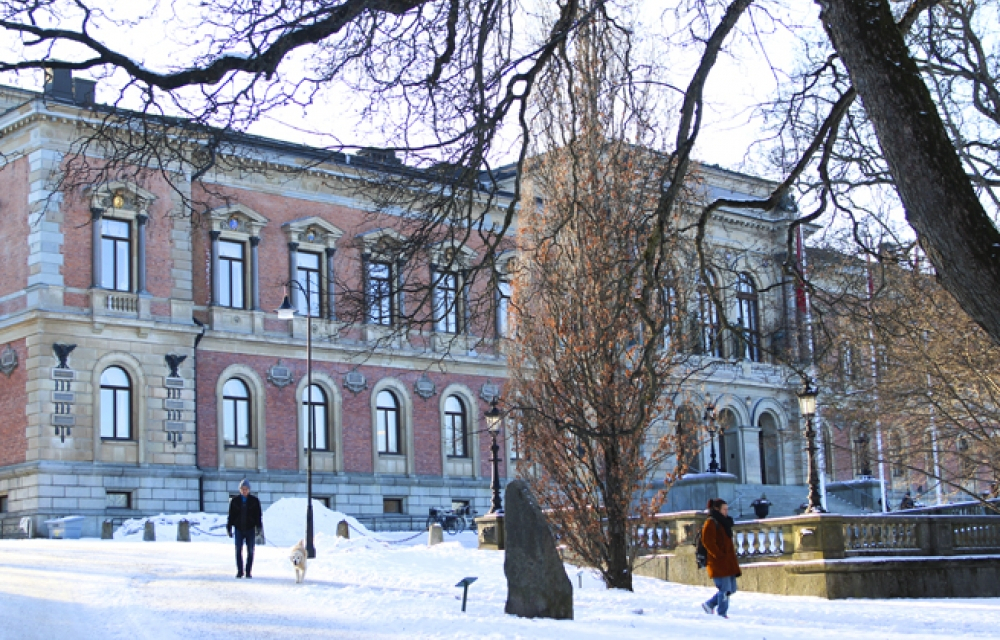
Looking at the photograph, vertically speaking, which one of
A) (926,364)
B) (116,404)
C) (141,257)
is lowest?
(926,364)

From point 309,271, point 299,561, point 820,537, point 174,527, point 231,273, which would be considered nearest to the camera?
point 299,561

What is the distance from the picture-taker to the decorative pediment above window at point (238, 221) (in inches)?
1734

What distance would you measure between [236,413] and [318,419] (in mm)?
3193

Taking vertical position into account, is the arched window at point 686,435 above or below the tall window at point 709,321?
below

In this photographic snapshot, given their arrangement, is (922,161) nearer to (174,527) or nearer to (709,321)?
(709,321)

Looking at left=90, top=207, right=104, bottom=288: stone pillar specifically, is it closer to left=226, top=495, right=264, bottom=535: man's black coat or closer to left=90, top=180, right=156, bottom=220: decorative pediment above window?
left=90, top=180, right=156, bottom=220: decorative pediment above window

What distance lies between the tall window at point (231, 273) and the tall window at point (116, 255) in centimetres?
346

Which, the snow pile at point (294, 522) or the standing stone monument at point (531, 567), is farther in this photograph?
the snow pile at point (294, 522)

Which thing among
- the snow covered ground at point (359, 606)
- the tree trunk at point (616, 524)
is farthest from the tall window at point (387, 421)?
the tree trunk at point (616, 524)

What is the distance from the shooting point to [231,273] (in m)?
44.6

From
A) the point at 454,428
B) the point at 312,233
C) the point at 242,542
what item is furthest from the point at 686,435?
the point at 454,428

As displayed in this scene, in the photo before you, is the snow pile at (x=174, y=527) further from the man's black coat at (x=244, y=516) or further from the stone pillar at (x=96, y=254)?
the man's black coat at (x=244, y=516)

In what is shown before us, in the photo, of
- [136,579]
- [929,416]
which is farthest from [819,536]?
[136,579]

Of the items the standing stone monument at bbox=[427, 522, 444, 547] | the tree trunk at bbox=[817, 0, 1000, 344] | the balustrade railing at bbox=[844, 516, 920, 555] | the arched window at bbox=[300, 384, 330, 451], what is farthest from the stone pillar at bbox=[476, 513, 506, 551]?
the tree trunk at bbox=[817, 0, 1000, 344]
